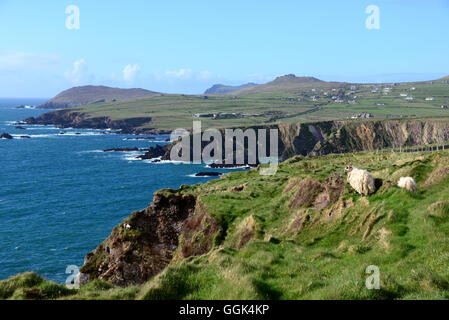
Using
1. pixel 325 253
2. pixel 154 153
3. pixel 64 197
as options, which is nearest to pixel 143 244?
pixel 325 253

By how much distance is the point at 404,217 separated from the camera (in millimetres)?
20797

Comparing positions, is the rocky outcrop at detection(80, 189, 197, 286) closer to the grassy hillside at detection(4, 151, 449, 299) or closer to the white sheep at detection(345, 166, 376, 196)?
the grassy hillside at detection(4, 151, 449, 299)

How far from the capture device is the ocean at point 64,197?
62.1 metres

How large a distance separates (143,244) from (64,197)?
61564 millimetres

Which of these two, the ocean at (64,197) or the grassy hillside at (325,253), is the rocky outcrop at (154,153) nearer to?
the ocean at (64,197)

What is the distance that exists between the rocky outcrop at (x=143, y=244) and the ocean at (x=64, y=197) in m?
12.2

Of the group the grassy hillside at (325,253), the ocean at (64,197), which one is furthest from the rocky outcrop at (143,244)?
the ocean at (64,197)

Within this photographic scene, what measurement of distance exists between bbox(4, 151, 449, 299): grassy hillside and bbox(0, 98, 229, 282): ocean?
121ft

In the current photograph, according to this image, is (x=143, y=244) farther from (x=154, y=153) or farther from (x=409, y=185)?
(x=154, y=153)

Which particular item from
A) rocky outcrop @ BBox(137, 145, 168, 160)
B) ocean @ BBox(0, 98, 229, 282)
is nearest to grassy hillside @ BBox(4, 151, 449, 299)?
ocean @ BBox(0, 98, 229, 282)
